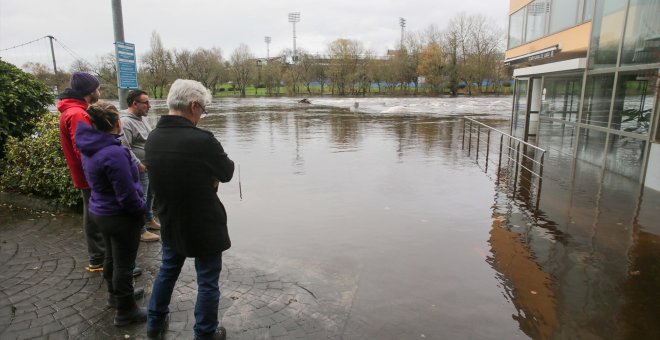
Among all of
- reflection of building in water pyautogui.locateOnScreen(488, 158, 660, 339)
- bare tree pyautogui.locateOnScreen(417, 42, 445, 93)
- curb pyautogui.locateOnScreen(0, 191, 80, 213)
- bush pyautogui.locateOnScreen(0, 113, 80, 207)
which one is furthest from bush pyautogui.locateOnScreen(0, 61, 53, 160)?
bare tree pyautogui.locateOnScreen(417, 42, 445, 93)

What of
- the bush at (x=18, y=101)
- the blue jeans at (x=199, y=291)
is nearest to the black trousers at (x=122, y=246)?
the blue jeans at (x=199, y=291)

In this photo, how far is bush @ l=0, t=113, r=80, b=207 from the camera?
5.97 metres

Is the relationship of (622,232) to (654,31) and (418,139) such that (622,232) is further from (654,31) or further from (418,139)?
(418,139)

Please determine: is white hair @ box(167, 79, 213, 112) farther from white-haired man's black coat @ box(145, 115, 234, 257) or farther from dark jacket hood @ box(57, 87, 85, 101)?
dark jacket hood @ box(57, 87, 85, 101)

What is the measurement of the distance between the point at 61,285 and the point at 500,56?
68025 millimetres

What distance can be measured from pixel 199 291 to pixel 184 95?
1.35 m

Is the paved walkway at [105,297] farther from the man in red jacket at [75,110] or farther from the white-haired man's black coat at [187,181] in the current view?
the white-haired man's black coat at [187,181]

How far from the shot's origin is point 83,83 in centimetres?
394

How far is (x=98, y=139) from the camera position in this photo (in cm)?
321

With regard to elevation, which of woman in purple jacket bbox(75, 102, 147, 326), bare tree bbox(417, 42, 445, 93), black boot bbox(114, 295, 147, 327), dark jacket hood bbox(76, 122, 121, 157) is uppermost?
bare tree bbox(417, 42, 445, 93)

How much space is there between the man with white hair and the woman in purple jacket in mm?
448

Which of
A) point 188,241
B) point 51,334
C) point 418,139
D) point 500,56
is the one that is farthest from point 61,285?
point 500,56

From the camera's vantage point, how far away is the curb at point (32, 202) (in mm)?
6188

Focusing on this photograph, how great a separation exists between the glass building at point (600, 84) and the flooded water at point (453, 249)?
30.6 inches
